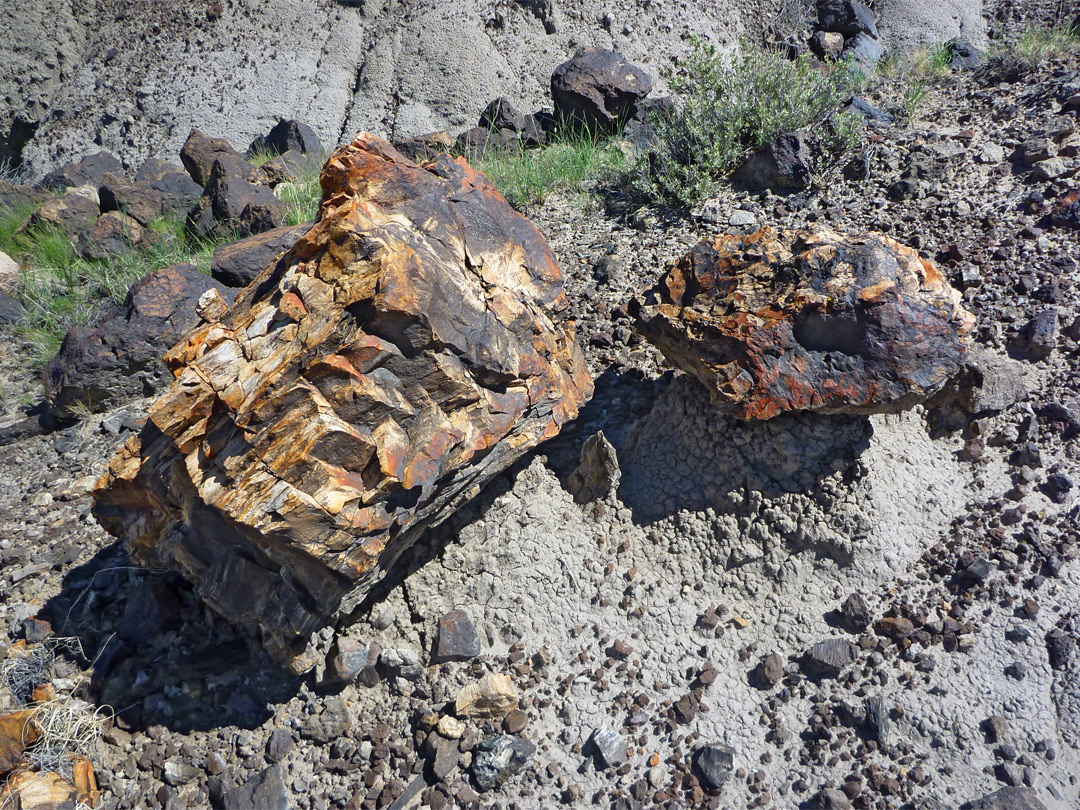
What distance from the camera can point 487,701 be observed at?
8.29 ft

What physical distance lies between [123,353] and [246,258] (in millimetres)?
851

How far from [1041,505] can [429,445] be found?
226 cm

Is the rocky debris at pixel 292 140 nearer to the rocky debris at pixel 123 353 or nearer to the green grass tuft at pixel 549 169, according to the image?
the green grass tuft at pixel 549 169

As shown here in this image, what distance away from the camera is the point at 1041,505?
2.70 m

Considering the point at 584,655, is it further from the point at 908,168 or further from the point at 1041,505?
the point at 908,168

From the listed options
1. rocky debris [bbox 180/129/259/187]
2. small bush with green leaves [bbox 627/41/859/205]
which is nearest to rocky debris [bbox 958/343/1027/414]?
small bush with green leaves [bbox 627/41/859/205]

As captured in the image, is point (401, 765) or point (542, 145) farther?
point (542, 145)

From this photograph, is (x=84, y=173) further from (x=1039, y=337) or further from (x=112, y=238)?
(x=1039, y=337)

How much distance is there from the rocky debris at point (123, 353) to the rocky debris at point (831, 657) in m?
3.51

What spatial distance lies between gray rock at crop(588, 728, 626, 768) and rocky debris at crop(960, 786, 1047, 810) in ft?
3.35

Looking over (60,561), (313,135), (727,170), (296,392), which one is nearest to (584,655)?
(296,392)

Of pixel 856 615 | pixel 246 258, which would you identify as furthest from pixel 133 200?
pixel 856 615

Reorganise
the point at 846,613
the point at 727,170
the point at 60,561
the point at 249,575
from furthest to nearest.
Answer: the point at 727,170, the point at 60,561, the point at 846,613, the point at 249,575

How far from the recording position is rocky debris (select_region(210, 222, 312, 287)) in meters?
4.24
